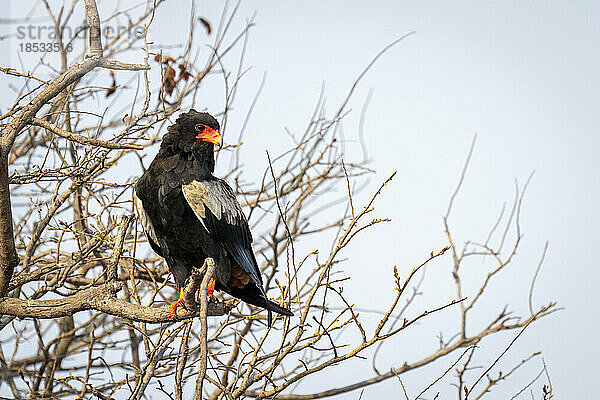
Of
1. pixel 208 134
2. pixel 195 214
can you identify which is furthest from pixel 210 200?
pixel 208 134

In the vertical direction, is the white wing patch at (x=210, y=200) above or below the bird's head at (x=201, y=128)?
below

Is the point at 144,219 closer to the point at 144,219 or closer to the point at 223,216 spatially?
the point at 144,219

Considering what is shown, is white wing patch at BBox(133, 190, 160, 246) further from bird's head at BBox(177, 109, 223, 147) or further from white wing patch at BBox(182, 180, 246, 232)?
bird's head at BBox(177, 109, 223, 147)

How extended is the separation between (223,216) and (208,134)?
478 mm

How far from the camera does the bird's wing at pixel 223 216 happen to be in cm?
319

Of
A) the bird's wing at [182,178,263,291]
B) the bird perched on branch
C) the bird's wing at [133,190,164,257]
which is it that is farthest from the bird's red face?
the bird's wing at [133,190,164,257]

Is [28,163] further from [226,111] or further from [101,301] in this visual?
[101,301]

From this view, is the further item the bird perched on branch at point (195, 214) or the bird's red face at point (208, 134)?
the bird's red face at point (208, 134)

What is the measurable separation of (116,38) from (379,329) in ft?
12.3

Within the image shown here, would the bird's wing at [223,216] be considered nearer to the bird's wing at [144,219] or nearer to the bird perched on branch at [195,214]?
the bird perched on branch at [195,214]

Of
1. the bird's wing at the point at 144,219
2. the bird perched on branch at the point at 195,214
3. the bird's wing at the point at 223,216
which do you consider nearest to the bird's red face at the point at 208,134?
the bird perched on branch at the point at 195,214

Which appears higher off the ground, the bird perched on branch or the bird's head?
the bird's head

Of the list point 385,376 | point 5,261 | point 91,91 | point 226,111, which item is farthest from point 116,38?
point 385,376

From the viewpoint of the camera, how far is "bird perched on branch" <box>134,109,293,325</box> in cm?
322
